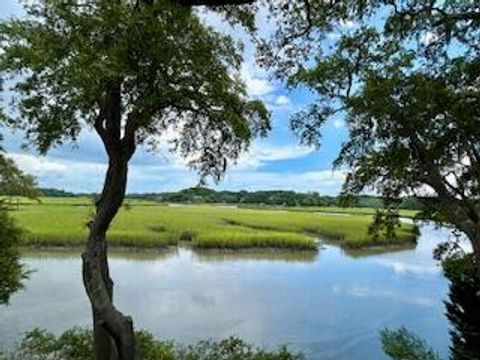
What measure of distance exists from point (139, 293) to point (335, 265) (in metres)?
13.4

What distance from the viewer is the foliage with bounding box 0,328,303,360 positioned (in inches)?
480

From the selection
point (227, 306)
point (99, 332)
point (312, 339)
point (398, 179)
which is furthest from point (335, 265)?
point (99, 332)

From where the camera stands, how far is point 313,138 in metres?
10.3

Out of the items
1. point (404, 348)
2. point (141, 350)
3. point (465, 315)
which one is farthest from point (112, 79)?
point (465, 315)

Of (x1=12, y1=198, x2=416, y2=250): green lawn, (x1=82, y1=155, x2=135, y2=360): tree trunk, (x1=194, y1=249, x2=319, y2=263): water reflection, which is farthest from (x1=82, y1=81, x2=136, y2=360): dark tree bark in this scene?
(x1=194, y1=249, x2=319, y2=263): water reflection

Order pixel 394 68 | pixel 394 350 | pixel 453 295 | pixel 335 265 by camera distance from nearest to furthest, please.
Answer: pixel 394 68
pixel 394 350
pixel 453 295
pixel 335 265

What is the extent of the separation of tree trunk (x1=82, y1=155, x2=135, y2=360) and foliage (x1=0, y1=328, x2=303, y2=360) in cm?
441

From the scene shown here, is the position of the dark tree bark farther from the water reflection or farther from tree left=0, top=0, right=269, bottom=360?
the water reflection

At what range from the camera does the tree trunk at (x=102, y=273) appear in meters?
7.41

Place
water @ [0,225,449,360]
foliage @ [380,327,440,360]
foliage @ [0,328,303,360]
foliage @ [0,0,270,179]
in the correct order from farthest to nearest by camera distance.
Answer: water @ [0,225,449,360]
foliage @ [380,327,440,360]
foliage @ [0,328,303,360]
foliage @ [0,0,270,179]

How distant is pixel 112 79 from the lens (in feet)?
22.5

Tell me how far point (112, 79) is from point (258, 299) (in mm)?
18960

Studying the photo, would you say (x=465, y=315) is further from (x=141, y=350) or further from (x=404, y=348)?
(x=141, y=350)

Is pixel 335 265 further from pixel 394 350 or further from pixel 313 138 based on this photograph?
pixel 313 138
